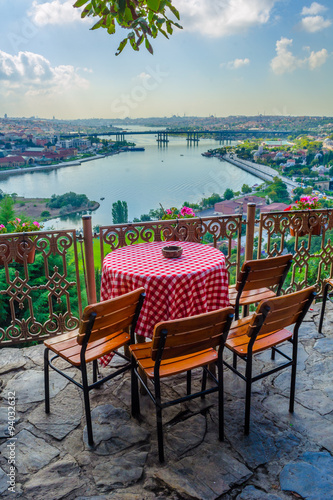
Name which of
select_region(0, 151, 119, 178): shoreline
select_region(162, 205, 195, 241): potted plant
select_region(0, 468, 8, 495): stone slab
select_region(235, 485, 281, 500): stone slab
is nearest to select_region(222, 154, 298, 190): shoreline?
select_region(0, 151, 119, 178): shoreline

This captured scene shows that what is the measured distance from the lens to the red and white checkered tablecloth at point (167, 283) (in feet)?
7.79

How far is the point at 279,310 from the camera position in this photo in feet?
6.68

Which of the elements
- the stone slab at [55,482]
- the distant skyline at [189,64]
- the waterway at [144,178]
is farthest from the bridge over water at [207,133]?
the stone slab at [55,482]

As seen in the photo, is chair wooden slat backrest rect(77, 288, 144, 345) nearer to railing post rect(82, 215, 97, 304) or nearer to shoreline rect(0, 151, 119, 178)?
railing post rect(82, 215, 97, 304)

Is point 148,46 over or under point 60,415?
over

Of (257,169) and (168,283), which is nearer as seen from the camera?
(168,283)

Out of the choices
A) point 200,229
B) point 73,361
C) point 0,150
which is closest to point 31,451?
point 73,361

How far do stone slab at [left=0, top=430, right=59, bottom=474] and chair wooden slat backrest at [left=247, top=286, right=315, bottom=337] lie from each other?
4.56ft

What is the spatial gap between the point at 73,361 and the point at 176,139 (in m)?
12.1

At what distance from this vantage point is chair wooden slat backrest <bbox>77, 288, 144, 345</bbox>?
6.24 feet

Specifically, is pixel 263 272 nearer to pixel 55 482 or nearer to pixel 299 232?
pixel 299 232

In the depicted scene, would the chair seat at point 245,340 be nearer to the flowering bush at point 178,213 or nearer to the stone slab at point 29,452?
the stone slab at point 29,452

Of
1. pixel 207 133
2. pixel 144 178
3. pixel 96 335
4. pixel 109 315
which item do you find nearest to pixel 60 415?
pixel 96 335

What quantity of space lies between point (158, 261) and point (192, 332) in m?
0.96
